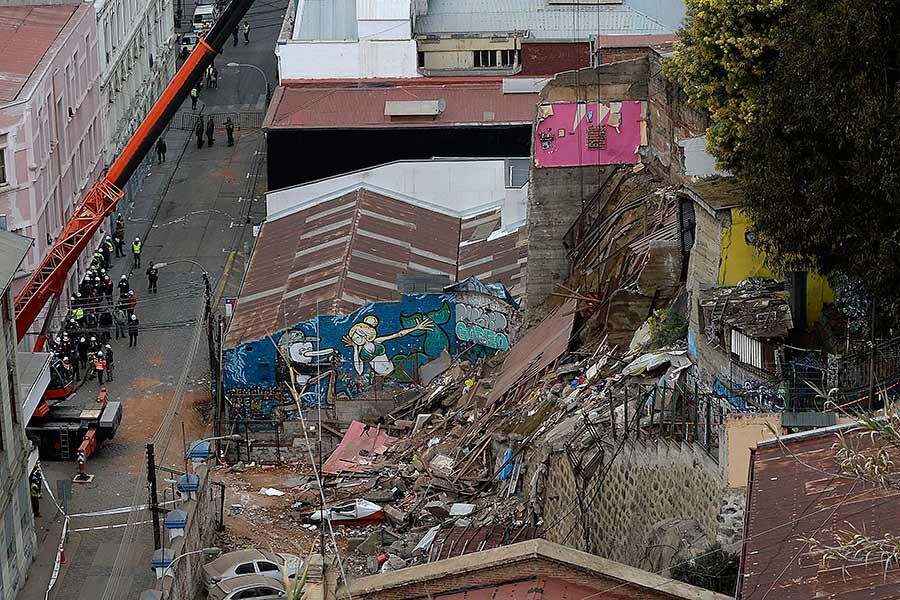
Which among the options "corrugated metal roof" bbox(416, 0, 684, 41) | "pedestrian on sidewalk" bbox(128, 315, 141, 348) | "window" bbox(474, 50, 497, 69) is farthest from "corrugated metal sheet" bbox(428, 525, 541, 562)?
"corrugated metal roof" bbox(416, 0, 684, 41)

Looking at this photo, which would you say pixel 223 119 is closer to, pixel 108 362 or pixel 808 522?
pixel 108 362

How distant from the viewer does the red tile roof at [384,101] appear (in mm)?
60125

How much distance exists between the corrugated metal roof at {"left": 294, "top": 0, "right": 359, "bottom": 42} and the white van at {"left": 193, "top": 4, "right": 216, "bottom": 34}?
19.5 metres

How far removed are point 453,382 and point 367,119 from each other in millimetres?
16017

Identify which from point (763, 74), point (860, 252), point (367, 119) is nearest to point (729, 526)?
point (860, 252)

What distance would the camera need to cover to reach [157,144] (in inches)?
2904

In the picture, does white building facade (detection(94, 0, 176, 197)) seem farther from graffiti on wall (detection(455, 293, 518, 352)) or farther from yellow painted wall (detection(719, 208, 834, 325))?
yellow painted wall (detection(719, 208, 834, 325))

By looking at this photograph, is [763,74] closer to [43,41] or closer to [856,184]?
[856,184]

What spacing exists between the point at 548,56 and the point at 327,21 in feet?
29.4

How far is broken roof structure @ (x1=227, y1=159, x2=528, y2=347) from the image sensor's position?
5019cm

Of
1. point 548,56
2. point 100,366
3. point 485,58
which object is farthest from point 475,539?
point 485,58

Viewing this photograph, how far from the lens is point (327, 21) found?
6756 cm

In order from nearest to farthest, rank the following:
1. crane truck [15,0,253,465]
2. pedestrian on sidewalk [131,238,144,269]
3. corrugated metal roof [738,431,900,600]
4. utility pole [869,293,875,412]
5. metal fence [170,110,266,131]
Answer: corrugated metal roof [738,431,900,600], utility pole [869,293,875,412], crane truck [15,0,253,465], pedestrian on sidewalk [131,238,144,269], metal fence [170,110,266,131]

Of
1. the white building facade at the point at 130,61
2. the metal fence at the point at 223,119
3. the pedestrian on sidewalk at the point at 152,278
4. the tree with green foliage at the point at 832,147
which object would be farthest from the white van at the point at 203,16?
the tree with green foliage at the point at 832,147
